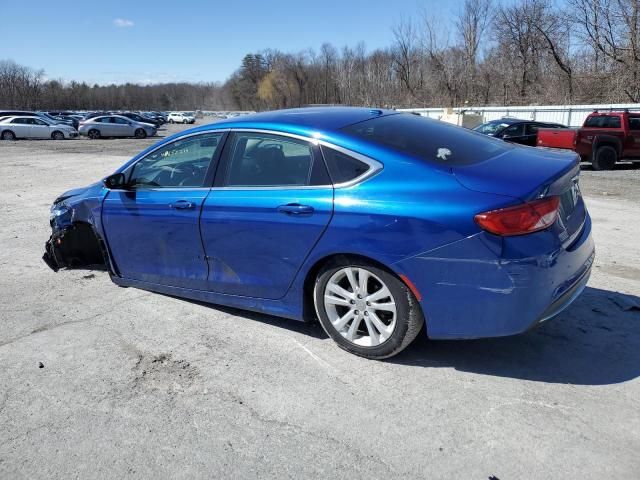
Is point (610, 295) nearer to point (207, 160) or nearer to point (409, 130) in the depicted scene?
point (409, 130)

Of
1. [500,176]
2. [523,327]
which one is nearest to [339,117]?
[500,176]

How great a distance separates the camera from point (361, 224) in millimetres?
3260

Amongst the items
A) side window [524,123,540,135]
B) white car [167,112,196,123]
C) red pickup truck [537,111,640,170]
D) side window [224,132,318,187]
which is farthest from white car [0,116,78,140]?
white car [167,112,196,123]

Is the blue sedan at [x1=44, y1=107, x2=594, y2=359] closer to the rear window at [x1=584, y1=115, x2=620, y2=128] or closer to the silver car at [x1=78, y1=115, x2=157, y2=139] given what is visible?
the rear window at [x1=584, y1=115, x2=620, y2=128]

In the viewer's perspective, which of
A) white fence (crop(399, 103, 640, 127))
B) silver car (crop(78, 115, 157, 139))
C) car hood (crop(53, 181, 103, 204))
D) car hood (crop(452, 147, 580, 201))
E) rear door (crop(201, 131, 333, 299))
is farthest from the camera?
silver car (crop(78, 115, 157, 139))

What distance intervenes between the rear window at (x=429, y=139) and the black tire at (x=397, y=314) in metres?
0.80

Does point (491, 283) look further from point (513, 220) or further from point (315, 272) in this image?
point (315, 272)

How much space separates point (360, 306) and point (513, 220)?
3.71 feet

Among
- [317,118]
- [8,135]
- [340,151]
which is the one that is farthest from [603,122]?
[8,135]

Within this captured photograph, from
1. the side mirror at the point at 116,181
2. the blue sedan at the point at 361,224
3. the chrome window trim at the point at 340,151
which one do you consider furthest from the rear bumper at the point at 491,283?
the side mirror at the point at 116,181

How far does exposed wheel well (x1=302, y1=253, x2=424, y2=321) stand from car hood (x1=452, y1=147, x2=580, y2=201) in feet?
2.38

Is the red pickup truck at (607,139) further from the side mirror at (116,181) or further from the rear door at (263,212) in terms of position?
the side mirror at (116,181)

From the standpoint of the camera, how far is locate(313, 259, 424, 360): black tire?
328 centimetres

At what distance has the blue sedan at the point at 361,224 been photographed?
3.02m
